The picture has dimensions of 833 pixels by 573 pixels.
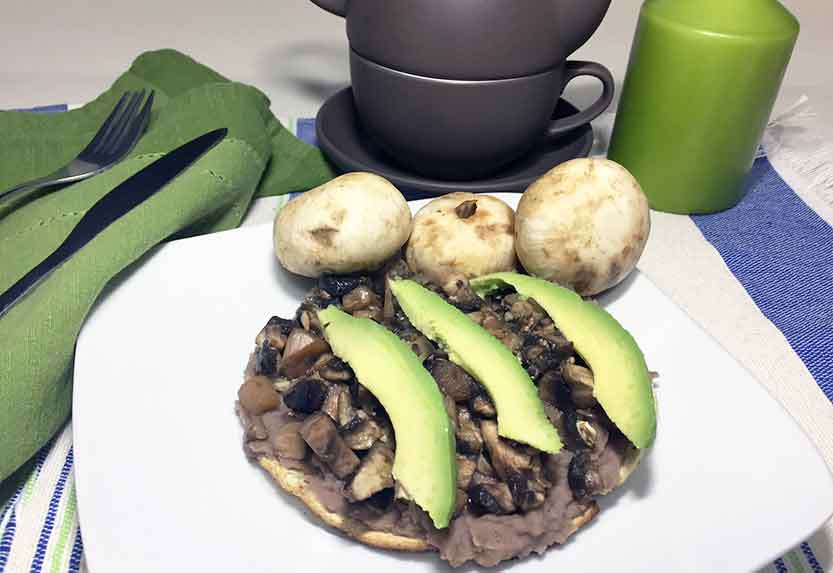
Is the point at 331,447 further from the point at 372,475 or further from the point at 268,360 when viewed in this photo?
the point at 268,360

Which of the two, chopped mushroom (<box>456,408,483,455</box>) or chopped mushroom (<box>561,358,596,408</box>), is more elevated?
chopped mushroom (<box>561,358,596,408</box>)

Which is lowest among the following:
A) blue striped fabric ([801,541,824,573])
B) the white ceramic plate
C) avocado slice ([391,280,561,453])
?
blue striped fabric ([801,541,824,573])

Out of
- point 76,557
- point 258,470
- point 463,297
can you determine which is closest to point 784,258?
point 463,297

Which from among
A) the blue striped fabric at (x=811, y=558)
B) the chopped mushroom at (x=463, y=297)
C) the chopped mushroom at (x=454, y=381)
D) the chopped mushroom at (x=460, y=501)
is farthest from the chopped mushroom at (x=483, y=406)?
the blue striped fabric at (x=811, y=558)

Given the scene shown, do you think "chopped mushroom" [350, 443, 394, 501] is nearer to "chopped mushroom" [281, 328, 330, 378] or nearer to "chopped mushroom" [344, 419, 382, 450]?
"chopped mushroom" [344, 419, 382, 450]

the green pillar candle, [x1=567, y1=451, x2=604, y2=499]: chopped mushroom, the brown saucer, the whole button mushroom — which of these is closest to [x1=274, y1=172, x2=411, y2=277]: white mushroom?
the whole button mushroom

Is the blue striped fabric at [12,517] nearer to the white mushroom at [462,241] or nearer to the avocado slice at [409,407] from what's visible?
the avocado slice at [409,407]
